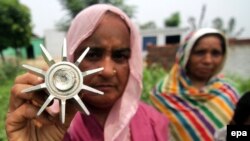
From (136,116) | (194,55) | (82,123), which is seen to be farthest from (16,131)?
(194,55)

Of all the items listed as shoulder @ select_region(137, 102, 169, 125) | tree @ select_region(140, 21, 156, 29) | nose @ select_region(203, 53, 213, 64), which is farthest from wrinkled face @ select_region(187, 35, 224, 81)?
tree @ select_region(140, 21, 156, 29)

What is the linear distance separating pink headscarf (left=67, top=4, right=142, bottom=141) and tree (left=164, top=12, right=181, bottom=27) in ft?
72.9

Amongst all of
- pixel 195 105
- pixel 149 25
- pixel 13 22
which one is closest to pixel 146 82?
pixel 195 105

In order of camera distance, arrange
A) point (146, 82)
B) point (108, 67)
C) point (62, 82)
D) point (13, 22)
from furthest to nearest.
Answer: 1. point (13, 22)
2. point (146, 82)
3. point (108, 67)
4. point (62, 82)

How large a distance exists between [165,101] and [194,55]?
45 centimetres

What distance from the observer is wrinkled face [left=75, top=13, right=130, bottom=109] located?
1219 millimetres

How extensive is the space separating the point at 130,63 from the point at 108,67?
0.23m

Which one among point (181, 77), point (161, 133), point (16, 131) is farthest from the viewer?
point (181, 77)

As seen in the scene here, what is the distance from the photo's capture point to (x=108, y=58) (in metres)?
1.24

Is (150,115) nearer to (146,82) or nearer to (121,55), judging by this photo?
(121,55)

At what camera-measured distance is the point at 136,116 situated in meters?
1.53

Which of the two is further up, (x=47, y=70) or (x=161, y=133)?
(x=47, y=70)

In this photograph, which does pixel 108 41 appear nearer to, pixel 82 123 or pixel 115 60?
pixel 115 60

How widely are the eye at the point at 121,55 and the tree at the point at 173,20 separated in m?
22.3
